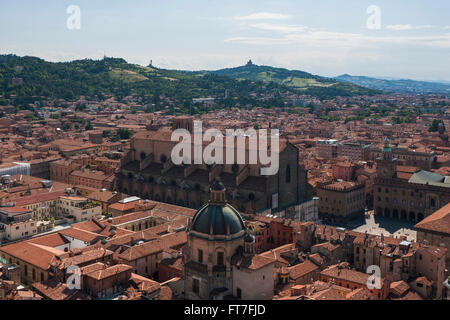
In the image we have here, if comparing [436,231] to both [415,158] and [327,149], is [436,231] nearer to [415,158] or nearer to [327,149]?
[415,158]

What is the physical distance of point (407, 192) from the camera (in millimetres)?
65938

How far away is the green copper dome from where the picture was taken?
31344 millimetres

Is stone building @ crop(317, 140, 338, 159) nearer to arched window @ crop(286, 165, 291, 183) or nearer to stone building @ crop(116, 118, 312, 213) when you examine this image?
stone building @ crop(116, 118, 312, 213)

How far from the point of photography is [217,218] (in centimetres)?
3150

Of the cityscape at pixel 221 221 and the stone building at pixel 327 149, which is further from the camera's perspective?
the stone building at pixel 327 149

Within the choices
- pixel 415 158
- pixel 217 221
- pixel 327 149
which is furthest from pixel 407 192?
pixel 327 149

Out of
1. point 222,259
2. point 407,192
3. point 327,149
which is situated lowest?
point 407,192

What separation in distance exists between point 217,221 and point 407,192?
4232 centimetres

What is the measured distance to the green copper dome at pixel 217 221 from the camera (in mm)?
31344

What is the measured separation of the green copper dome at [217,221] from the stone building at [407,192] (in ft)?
132

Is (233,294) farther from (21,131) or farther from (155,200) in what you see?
(21,131)

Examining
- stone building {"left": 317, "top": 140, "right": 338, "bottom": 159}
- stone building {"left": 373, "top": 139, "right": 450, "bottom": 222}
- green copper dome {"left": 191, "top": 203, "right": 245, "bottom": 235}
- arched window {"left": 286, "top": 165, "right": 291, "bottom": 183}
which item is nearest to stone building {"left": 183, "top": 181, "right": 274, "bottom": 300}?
green copper dome {"left": 191, "top": 203, "right": 245, "bottom": 235}

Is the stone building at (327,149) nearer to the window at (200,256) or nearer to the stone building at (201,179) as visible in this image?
the stone building at (201,179)

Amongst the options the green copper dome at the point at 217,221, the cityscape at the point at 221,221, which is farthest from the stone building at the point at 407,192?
the green copper dome at the point at 217,221
